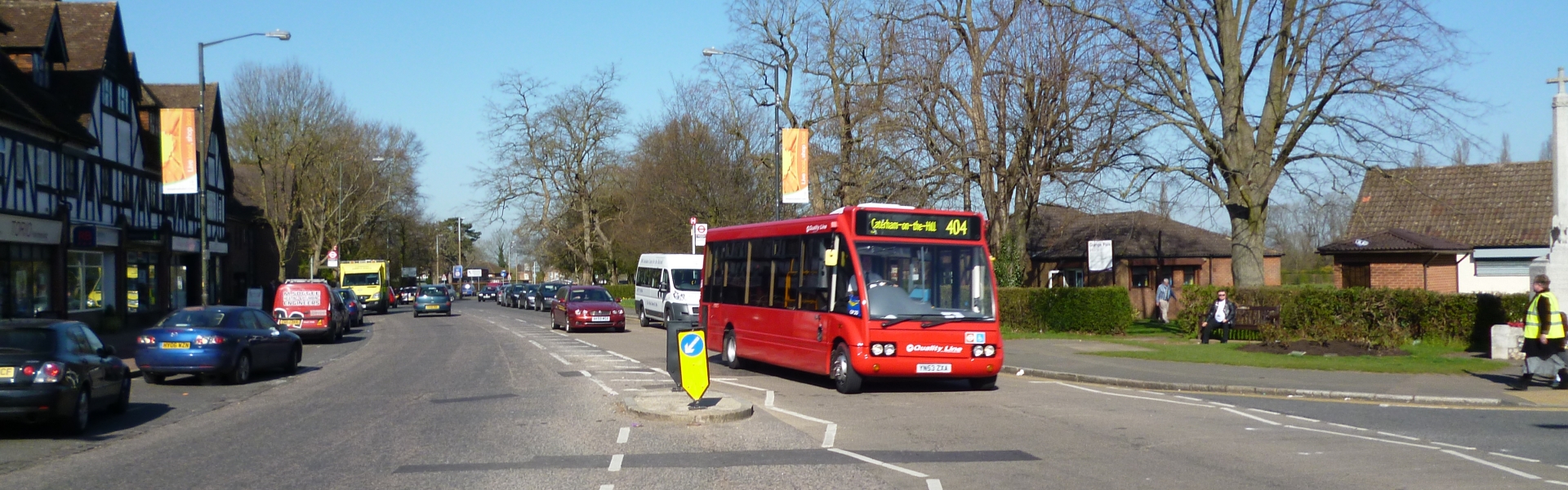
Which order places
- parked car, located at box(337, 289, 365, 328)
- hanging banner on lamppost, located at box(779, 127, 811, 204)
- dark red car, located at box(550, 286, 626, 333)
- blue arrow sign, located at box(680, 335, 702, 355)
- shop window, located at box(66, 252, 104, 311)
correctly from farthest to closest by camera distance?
parked car, located at box(337, 289, 365, 328), dark red car, located at box(550, 286, 626, 333), shop window, located at box(66, 252, 104, 311), hanging banner on lamppost, located at box(779, 127, 811, 204), blue arrow sign, located at box(680, 335, 702, 355)

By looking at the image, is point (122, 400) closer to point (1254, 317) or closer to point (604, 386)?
point (604, 386)

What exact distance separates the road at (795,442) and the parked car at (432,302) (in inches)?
1258

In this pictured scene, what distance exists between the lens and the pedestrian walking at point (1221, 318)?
25.3 meters

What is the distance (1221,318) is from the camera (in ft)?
83.0

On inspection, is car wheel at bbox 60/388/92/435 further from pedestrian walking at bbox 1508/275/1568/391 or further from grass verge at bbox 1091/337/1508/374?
pedestrian walking at bbox 1508/275/1568/391

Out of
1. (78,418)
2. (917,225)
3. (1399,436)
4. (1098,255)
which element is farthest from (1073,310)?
(78,418)

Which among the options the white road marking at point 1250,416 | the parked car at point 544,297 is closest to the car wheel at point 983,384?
the white road marking at point 1250,416

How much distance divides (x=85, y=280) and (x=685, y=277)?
17.0m

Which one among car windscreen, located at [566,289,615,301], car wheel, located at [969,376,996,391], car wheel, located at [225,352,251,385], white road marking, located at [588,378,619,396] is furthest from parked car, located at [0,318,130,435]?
car windscreen, located at [566,289,615,301]

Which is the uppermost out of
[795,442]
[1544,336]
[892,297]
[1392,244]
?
[1392,244]

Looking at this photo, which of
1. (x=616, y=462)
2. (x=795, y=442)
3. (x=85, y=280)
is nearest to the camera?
(x=616, y=462)

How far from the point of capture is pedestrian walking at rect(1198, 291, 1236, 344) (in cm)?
2530

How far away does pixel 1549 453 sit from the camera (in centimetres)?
1002

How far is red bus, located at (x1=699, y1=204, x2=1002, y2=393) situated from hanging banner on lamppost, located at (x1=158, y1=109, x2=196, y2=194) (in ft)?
63.5
